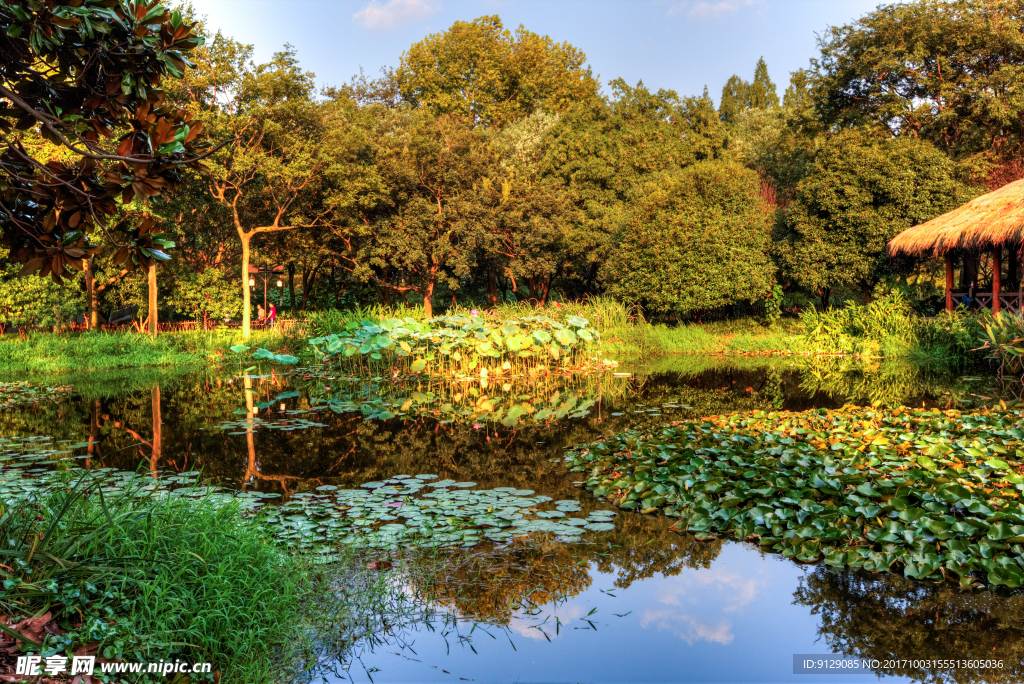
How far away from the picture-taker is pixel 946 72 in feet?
68.5

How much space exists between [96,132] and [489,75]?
96.1ft

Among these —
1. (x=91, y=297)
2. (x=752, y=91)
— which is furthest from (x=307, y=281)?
(x=752, y=91)

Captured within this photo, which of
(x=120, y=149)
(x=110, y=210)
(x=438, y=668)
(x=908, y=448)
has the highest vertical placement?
(x=120, y=149)

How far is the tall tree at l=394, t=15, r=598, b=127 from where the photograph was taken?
1210 inches

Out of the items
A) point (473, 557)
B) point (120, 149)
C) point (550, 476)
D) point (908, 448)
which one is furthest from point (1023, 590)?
point (120, 149)

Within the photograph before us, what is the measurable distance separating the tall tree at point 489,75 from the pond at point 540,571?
24303mm

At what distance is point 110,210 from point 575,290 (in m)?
23.5

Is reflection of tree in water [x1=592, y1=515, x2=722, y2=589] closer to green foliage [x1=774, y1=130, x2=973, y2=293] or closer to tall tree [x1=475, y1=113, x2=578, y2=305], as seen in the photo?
green foliage [x1=774, y1=130, x2=973, y2=293]

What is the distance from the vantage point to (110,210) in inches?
118

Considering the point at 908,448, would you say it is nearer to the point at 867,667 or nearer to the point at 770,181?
the point at 867,667

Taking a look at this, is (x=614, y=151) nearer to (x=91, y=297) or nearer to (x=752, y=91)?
(x=91, y=297)

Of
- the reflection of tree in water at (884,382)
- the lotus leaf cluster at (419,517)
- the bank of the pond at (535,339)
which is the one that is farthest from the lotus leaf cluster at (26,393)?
the reflection of tree in water at (884,382)

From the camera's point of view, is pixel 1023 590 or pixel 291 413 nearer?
pixel 1023 590

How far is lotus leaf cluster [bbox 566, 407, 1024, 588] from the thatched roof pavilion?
845 centimetres
